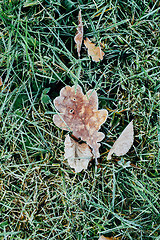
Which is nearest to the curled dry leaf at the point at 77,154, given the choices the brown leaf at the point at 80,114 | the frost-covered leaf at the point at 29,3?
the brown leaf at the point at 80,114

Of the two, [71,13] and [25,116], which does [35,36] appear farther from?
[25,116]

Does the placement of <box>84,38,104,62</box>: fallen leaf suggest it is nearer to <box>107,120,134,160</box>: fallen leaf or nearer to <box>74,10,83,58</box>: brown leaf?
<box>74,10,83,58</box>: brown leaf

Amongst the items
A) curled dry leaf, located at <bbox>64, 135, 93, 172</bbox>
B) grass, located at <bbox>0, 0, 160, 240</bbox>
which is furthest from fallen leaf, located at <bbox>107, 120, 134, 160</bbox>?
curled dry leaf, located at <bbox>64, 135, 93, 172</bbox>

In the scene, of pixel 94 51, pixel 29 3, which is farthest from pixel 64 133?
pixel 29 3

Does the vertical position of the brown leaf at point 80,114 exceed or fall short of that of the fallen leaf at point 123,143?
it exceeds it

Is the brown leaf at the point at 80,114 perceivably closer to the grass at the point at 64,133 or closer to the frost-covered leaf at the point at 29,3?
the grass at the point at 64,133
